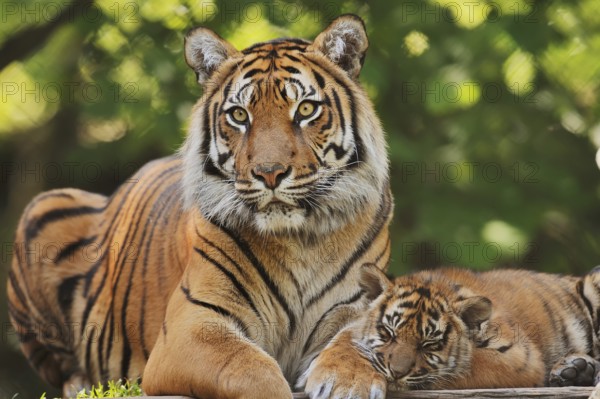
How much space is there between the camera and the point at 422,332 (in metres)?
4.22

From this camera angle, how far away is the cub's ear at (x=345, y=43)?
16.0 ft

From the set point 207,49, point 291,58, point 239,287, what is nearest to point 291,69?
point 291,58

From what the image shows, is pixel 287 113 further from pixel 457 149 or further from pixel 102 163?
pixel 102 163

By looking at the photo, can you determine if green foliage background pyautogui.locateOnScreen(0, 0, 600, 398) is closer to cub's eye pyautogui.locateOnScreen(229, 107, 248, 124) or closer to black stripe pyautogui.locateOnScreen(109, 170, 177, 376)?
black stripe pyautogui.locateOnScreen(109, 170, 177, 376)

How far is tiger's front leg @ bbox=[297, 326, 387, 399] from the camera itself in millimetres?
4008

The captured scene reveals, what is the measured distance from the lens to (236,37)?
7.86m

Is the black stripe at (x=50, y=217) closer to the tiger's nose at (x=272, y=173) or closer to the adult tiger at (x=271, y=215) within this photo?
the adult tiger at (x=271, y=215)

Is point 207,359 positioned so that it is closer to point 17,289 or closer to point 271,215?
point 271,215

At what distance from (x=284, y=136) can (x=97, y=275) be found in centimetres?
219

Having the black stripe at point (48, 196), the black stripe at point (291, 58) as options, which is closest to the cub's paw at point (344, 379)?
the black stripe at point (291, 58)

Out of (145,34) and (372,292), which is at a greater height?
(145,34)

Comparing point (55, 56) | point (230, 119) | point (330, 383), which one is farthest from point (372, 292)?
point (55, 56)

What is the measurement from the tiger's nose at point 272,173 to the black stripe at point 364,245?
594mm

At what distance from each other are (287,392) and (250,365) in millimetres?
193
